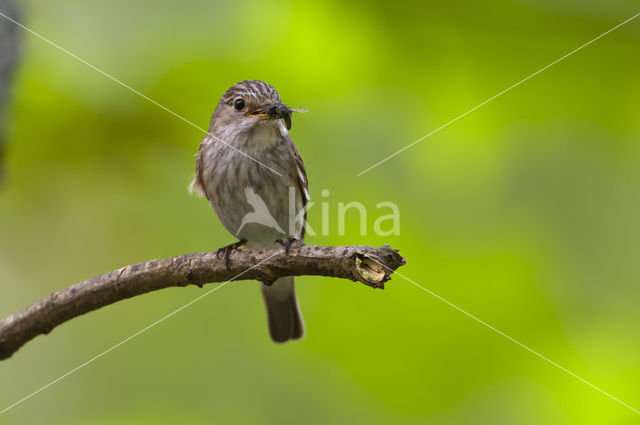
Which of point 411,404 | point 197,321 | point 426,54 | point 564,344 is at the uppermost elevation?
point 426,54

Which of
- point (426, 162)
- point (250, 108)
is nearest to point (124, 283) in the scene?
point (250, 108)

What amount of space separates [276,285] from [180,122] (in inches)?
66.8

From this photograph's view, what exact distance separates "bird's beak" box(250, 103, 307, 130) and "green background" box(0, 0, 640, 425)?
13cm

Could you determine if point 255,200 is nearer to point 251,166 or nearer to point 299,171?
point 251,166

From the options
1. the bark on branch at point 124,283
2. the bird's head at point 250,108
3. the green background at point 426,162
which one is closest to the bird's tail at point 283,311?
the green background at point 426,162

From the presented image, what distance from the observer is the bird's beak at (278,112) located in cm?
411

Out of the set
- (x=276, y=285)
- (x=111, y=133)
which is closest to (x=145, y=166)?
(x=111, y=133)

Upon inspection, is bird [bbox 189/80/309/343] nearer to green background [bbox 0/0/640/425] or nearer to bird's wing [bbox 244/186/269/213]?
bird's wing [bbox 244/186/269/213]

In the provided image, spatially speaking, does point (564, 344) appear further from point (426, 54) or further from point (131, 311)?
point (131, 311)

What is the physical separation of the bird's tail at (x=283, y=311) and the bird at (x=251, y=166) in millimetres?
550

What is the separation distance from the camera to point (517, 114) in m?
4.15

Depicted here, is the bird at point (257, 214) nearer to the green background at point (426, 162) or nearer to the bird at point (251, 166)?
the bird at point (251, 166)

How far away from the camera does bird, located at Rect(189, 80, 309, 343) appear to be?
4.45 meters

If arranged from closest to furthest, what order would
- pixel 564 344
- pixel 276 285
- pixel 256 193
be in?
pixel 564 344 → pixel 256 193 → pixel 276 285
